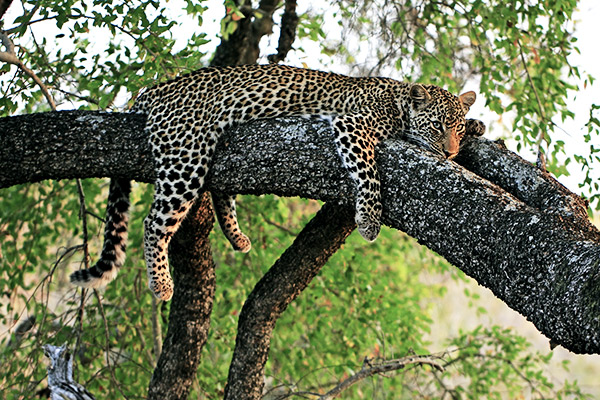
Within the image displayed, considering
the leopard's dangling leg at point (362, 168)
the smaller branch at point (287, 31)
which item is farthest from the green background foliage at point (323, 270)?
the leopard's dangling leg at point (362, 168)

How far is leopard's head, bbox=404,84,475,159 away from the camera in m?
4.66

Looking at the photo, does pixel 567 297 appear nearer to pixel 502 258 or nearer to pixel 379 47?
pixel 502 258

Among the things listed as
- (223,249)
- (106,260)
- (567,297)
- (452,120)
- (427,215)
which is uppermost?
(223,249)

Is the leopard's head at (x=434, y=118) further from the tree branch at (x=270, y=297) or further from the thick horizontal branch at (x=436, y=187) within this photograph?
the tree branch at (x=270, y=297)

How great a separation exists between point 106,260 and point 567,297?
3102mm

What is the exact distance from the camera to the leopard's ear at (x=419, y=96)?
195 inches

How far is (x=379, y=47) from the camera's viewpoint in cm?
884

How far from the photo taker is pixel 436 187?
3.40 metres

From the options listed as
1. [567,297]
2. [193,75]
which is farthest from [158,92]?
[567,297]

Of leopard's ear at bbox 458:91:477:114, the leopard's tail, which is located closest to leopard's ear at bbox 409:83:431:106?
leopard's ear at bbox 458:91:477:114

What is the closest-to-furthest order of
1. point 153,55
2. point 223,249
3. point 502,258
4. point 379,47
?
point 502,258
point 153,55
point 223,249
point 379,47

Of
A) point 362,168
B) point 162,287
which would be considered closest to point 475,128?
point 362,168

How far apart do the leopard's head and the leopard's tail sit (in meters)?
1.90

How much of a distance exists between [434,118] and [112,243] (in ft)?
7.25
